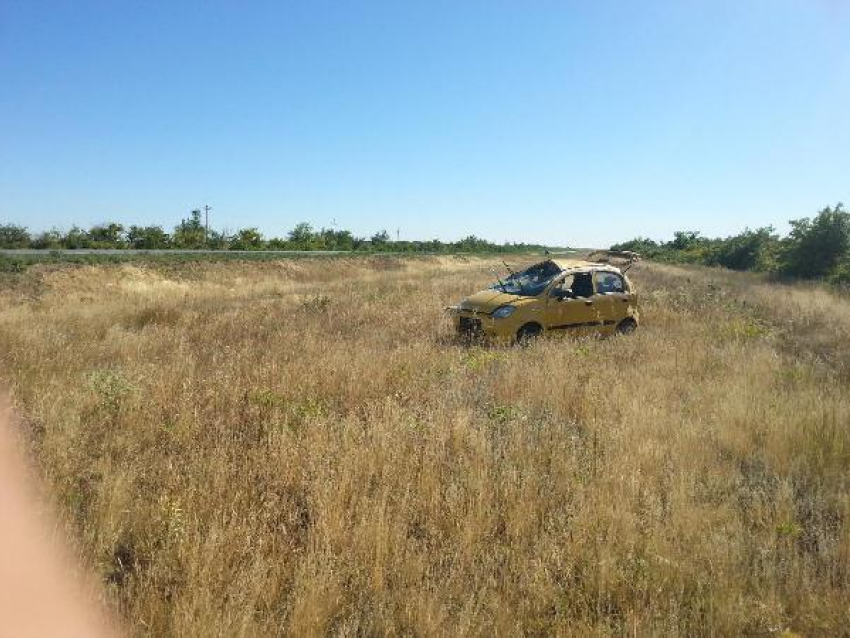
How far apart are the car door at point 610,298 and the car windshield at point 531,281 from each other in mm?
1056

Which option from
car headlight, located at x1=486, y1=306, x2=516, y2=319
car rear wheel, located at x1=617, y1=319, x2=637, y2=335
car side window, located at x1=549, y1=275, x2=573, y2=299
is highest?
car side window, located at x1=549, y1=275, x2=573, y2=299

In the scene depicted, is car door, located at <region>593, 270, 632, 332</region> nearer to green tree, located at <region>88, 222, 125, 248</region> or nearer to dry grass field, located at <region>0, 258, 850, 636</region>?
dry grass field, located at <region>0, 258, 850, 636</region>

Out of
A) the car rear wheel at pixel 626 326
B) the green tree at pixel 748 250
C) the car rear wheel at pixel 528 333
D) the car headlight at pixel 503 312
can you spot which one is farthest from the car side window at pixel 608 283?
the green tree at pixel 748 250

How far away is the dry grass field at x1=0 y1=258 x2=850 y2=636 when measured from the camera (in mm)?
2943

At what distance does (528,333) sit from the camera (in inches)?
420

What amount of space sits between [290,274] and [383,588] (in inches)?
1240

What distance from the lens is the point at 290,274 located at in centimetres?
3322

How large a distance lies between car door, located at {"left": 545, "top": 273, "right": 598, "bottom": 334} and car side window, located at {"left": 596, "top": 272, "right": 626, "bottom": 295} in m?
0.27

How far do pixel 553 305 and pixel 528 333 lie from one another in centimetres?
85

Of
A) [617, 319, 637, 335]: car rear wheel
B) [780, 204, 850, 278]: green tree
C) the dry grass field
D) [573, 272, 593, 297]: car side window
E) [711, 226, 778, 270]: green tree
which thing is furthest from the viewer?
[711, 226, 778, 270]: green tree

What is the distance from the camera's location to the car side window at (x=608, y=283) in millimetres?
12016

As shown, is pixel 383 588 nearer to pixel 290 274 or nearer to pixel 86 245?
pixel 290 274

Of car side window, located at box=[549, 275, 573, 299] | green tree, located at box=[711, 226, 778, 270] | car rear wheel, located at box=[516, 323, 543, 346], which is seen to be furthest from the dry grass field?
green tree, located at box=[711, 226, 778, 270]

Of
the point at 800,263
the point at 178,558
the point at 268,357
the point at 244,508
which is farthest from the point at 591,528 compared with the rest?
the point at 800,263
